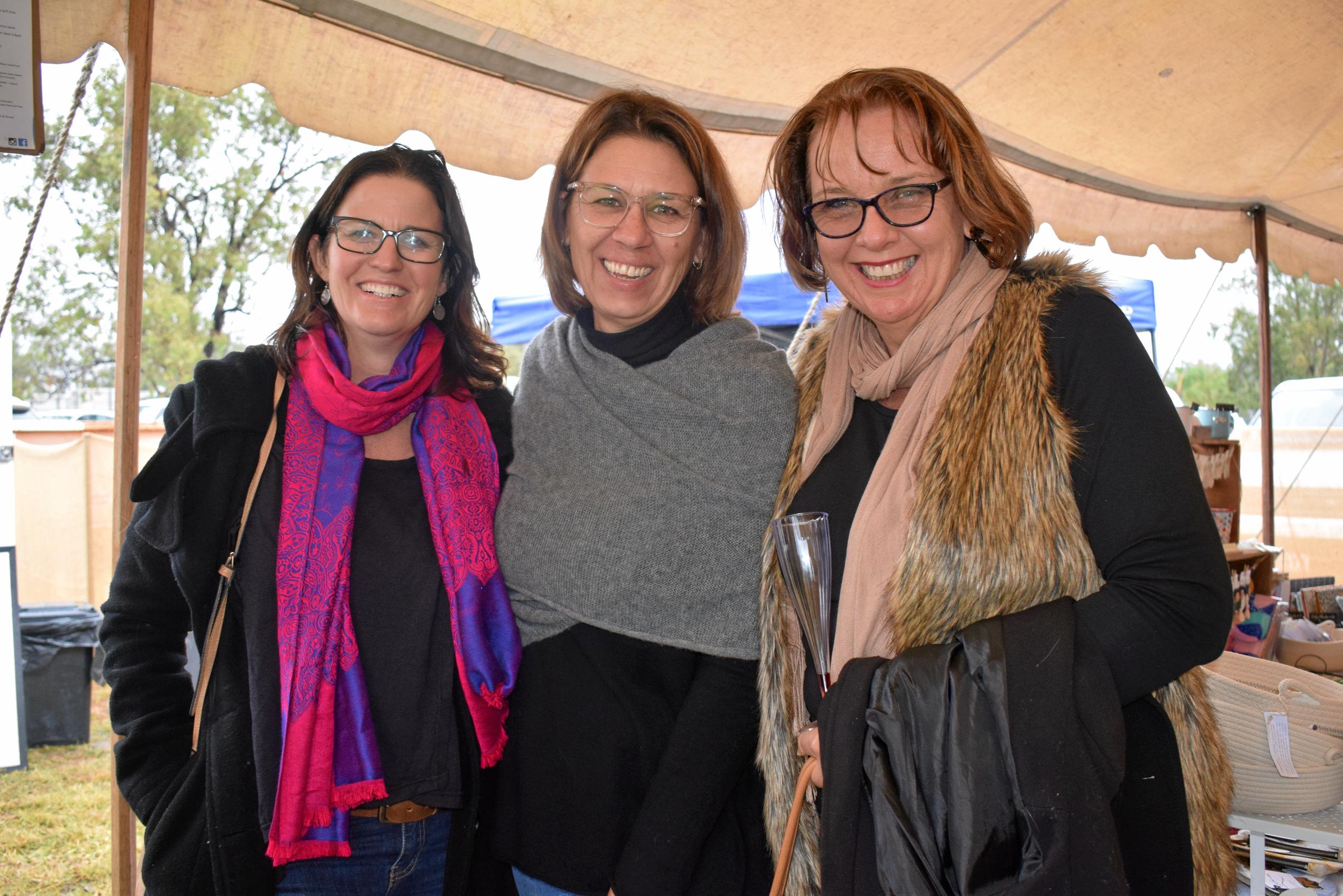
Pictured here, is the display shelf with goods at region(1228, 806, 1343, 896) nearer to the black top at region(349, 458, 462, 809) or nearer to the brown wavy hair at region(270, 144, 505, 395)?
the black top at region(349, 458, 462, 809)

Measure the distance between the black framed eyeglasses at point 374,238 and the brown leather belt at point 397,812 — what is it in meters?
1.05

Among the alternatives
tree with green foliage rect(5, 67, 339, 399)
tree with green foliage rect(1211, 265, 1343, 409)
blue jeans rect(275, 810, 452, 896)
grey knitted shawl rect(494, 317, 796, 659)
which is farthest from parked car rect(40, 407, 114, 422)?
tree with green foliage rect(1211, 265, 1343, 409)

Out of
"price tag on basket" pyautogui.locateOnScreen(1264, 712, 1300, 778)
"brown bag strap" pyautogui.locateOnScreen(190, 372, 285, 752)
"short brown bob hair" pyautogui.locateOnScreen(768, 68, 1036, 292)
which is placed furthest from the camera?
"price tag on basket" pyautogui.locateOnScreen(1264, 712, 1300, 778)

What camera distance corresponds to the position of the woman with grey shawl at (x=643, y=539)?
4.82 feet

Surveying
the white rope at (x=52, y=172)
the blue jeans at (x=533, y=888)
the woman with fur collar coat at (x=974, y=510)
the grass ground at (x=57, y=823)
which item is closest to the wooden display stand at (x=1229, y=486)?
the woman with fur collar coat at (x=974, y=510)

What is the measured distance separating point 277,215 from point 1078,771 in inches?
596

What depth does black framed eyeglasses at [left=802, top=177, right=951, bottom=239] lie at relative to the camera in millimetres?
1379

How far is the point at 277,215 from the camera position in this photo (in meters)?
14.0

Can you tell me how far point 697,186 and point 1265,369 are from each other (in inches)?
201

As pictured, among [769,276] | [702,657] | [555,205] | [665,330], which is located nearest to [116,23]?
[555,205]

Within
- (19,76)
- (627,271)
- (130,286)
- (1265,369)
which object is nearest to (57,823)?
(130,286)

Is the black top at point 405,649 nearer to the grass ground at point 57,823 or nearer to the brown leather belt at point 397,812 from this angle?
the brown leather belt at point 397,812

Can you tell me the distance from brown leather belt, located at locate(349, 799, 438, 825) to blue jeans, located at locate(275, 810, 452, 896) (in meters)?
0.01

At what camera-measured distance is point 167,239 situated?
42.6ft
